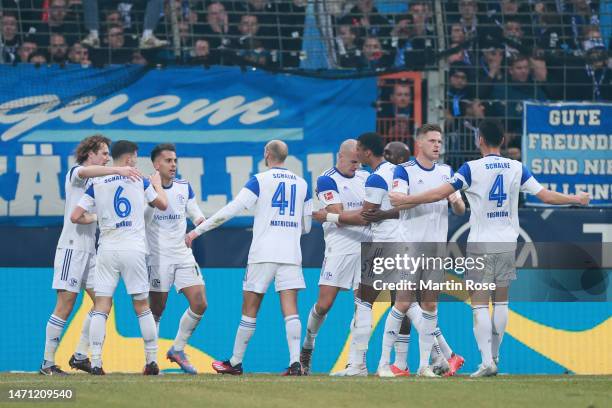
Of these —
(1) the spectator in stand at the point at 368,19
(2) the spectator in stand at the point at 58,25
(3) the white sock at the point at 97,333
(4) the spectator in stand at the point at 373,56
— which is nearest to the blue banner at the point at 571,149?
(4) the spectator in stand at the point at 373,56

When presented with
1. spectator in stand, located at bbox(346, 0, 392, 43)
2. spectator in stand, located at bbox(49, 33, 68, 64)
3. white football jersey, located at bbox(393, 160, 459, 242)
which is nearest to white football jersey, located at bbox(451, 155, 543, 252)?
white football jersey, located at bbox(393, 160, 459, 242)

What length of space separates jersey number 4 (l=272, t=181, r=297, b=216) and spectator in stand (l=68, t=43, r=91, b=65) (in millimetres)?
5316

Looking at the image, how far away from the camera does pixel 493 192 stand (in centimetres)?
1096

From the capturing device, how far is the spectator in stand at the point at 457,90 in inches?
618

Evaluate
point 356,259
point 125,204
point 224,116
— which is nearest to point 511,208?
point 356,259

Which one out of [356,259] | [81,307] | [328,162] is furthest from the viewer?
[328,162]

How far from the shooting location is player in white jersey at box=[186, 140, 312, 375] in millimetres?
11281

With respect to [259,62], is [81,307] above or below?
below

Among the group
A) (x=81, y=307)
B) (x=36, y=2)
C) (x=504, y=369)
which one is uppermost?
(x=36, y=2)

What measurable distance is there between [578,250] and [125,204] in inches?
237

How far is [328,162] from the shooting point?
1498 centimetres

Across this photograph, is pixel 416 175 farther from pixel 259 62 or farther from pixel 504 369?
pixel 259 62

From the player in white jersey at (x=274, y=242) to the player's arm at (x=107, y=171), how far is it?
3.00 feet

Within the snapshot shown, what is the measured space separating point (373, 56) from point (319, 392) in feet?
25.2
